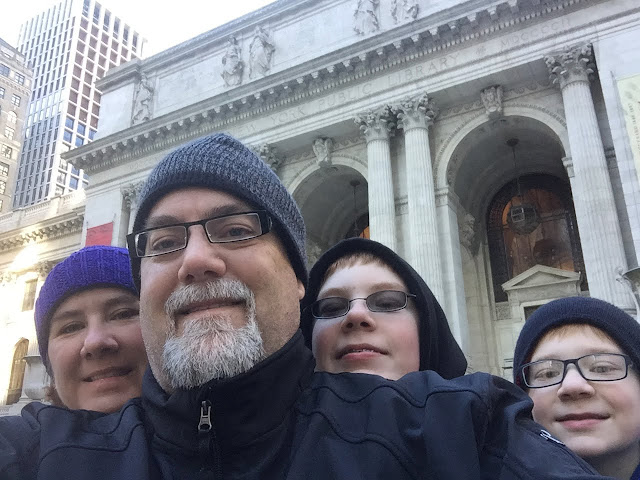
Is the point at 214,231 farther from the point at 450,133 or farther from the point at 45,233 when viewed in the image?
the point at 45,233

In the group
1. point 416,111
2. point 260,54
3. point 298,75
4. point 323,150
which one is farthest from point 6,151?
point 416,111

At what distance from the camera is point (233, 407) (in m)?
1.52

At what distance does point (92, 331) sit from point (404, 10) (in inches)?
698

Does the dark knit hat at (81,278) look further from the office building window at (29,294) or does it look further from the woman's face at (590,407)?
the office building window at (29,294)

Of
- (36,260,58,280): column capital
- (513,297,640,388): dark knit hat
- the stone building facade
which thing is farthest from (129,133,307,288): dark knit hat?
(36,260,58,280): column capital

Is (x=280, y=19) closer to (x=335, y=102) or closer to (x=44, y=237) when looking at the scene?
(x=335, y=102)

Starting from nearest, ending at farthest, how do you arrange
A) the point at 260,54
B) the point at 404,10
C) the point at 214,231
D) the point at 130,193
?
the point at 214,231, the point at 404,10, the point at 260,54, the point at 130,193

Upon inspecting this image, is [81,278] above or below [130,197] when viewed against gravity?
below

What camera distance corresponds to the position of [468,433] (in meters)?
1.39

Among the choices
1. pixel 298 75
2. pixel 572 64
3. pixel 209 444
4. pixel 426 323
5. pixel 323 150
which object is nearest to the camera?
pixel 209 444

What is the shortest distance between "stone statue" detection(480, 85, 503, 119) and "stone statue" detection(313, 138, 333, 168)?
557cm

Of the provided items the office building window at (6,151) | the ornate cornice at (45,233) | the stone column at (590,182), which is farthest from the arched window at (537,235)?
the office building window at (6,151)

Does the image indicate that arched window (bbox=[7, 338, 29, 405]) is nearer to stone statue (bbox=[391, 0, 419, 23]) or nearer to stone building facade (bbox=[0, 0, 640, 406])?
stone building facade (bbox=[0, 0, 640, 406])

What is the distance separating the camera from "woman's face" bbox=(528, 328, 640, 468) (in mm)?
2264
